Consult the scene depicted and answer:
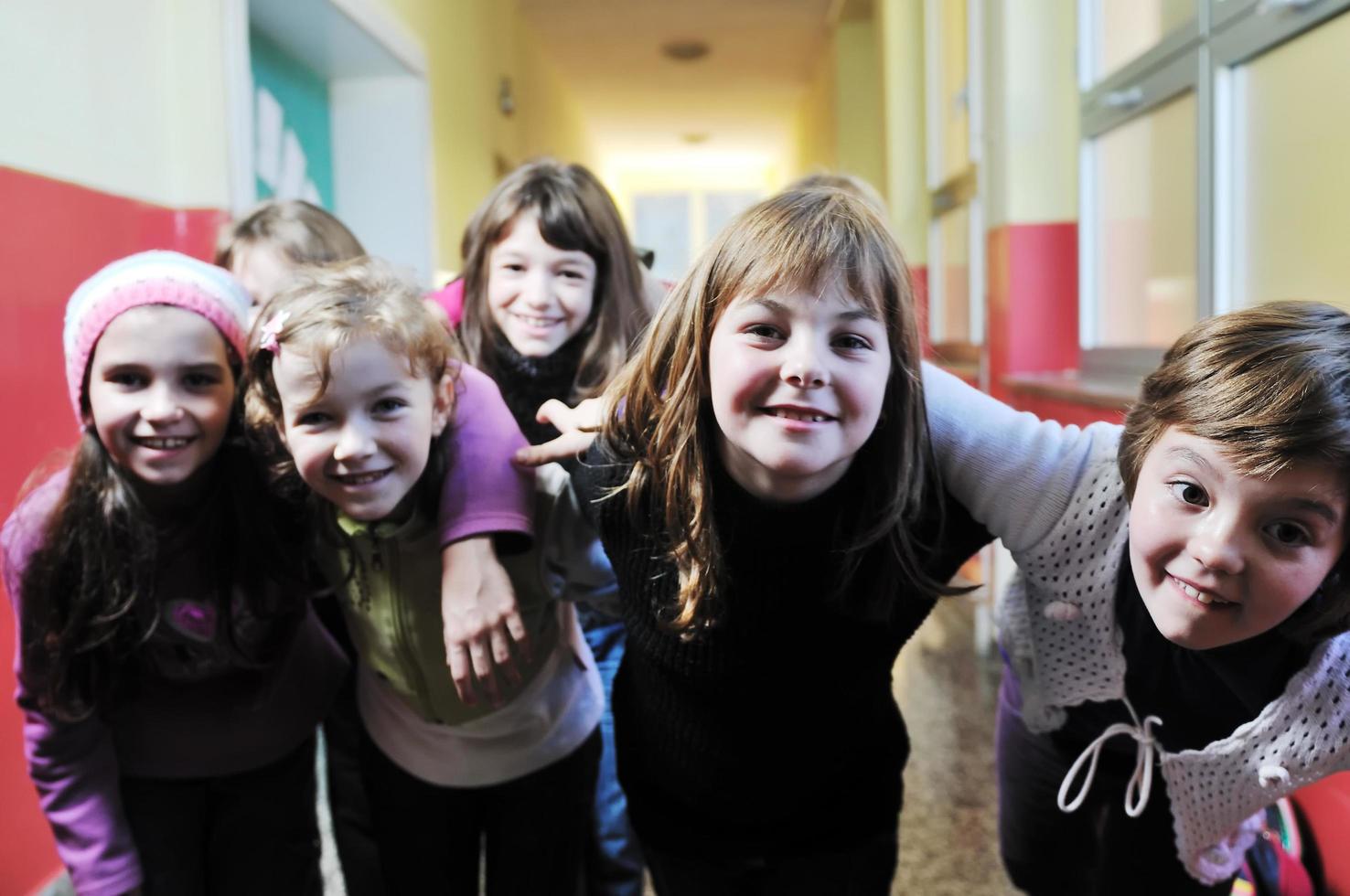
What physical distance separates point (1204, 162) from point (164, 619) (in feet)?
6.14

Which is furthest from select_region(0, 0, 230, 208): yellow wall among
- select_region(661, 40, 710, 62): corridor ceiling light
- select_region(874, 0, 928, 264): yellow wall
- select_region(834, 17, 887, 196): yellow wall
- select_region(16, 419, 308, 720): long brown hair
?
select_region(661, 40, 710, 62): corridor ceiling light

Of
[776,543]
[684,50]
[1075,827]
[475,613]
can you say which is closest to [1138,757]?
[1075,827]

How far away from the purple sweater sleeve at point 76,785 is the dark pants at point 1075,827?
104cm

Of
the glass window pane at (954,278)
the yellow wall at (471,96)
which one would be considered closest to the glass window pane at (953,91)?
the glass window pane at (954,278)

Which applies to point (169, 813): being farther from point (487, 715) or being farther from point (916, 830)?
point (916, 830)

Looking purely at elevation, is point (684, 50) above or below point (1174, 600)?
above

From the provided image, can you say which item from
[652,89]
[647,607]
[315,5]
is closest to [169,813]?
[647,607]

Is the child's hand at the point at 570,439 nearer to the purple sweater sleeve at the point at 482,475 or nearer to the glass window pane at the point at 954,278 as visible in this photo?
the purple sweater sleeve at the point at 482,475

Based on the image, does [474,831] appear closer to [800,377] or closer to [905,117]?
[800,377]

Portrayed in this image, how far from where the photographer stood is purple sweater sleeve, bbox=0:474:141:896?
3.58 ft

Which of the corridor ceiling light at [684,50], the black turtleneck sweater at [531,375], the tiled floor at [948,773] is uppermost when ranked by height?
the corridor ceiling light at [684,50]

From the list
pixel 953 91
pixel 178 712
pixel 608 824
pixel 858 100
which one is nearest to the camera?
pixel 178 712

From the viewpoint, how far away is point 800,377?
842mm

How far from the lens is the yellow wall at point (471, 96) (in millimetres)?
3566
